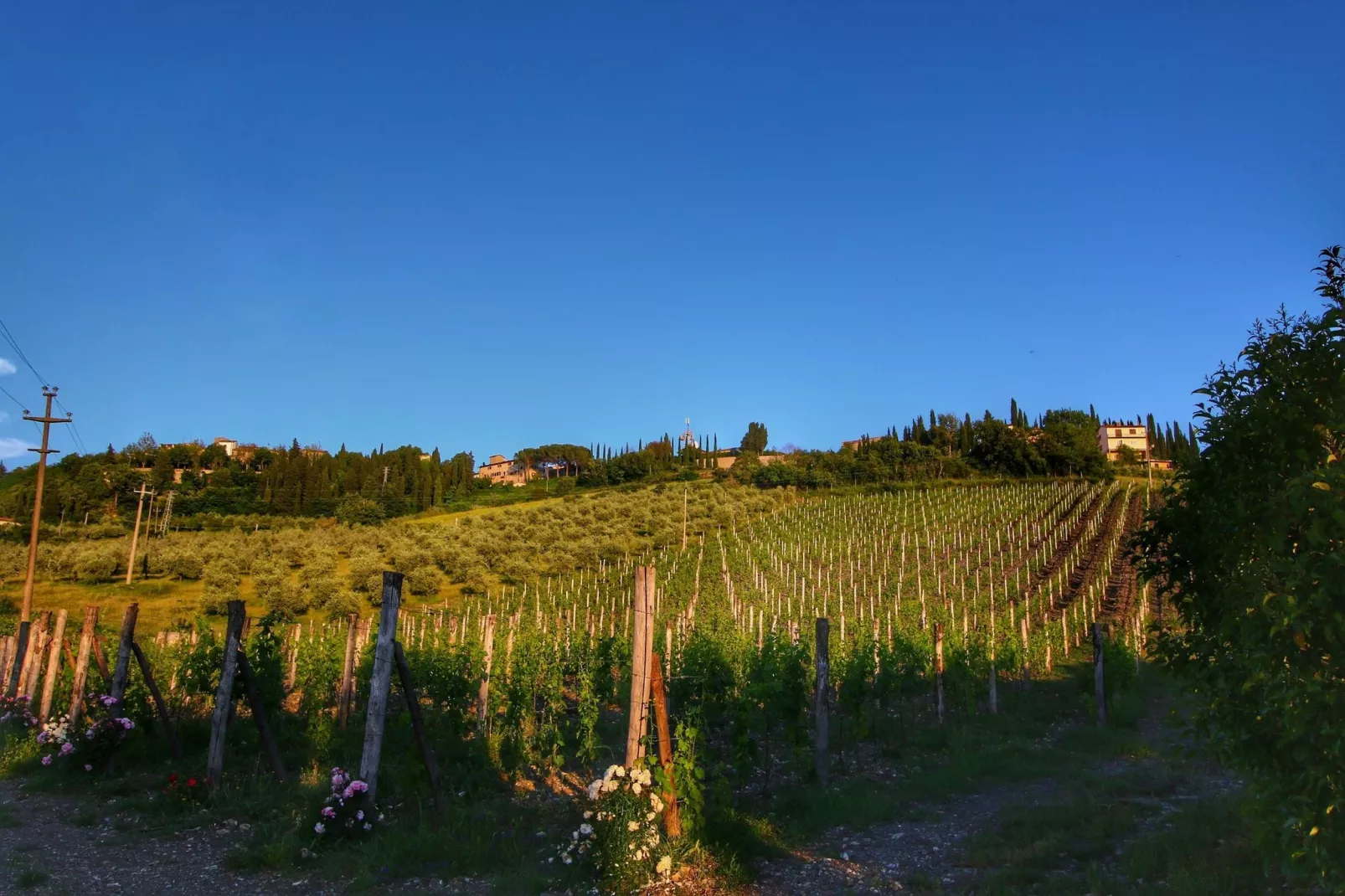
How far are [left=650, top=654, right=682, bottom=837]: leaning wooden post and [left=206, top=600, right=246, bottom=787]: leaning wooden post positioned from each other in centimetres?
539

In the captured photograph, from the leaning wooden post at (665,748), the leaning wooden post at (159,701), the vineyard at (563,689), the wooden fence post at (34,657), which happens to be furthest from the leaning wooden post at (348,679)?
the leaning wooden post at (665,748)

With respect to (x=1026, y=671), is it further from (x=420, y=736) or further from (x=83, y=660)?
(x=83, y=660)

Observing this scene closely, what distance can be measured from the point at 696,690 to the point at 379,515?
253 ft

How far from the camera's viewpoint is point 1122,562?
3769 centimetres

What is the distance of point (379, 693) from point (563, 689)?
5.23 m

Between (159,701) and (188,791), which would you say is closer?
(188,791)

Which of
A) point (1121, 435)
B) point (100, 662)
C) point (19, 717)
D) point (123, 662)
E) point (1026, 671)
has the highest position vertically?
point (1121, 435)

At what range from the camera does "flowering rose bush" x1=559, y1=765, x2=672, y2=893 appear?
6.69 m

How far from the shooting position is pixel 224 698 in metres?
9.55

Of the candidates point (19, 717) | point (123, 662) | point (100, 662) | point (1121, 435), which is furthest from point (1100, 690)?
point (1121, 435)

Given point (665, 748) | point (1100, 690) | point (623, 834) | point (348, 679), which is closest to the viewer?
point (623, 834)

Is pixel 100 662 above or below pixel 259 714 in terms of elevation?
above

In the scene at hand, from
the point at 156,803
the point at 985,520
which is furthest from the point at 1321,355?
the point at 985,520

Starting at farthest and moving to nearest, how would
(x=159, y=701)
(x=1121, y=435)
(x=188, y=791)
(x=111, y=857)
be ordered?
(x=1121, y=435)
(x=159, y=701)
(x=188, y=791)
(x=111, y=857)
